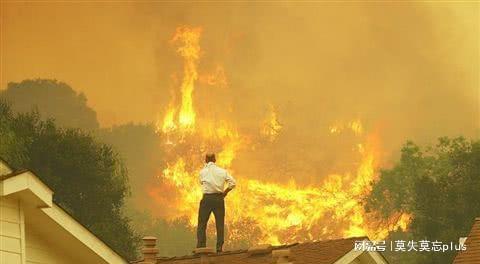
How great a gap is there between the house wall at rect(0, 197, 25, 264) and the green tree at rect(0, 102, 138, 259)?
193 feet

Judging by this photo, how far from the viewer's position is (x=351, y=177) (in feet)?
409

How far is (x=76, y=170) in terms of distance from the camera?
8094 centimetres

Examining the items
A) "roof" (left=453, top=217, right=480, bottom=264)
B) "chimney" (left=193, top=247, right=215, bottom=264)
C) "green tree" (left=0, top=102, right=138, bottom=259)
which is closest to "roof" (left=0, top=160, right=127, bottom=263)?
"chimney" (left=193, top=247, right=215, bottom=264)

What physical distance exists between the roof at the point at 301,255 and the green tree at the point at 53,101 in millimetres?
103616

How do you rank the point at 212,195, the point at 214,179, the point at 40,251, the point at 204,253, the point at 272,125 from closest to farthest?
1. the point at 40,251
2. the point at 204,253
3. the point at 214,179
4. the point at 212,195
5. the point at 272,125

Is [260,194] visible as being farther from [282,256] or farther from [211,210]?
[282,256]

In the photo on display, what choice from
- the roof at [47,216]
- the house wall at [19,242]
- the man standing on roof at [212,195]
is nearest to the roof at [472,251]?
the man standing on roof at [212,195]

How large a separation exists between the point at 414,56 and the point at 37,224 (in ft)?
470

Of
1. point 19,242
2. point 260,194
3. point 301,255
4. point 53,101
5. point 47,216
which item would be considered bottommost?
point 19,242

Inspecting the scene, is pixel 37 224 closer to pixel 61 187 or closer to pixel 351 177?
pixel 61 187

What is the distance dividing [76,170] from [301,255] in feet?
188

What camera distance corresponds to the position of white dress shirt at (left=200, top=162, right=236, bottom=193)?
2534 centimetres

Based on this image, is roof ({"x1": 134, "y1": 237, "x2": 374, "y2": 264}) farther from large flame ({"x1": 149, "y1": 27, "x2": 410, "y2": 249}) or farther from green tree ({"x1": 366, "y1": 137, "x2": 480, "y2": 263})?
large flame ({"x1": 149, "y1": 27, "x2": 410, "y2": 249})

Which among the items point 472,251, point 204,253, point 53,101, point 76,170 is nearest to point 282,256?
point 204,253
